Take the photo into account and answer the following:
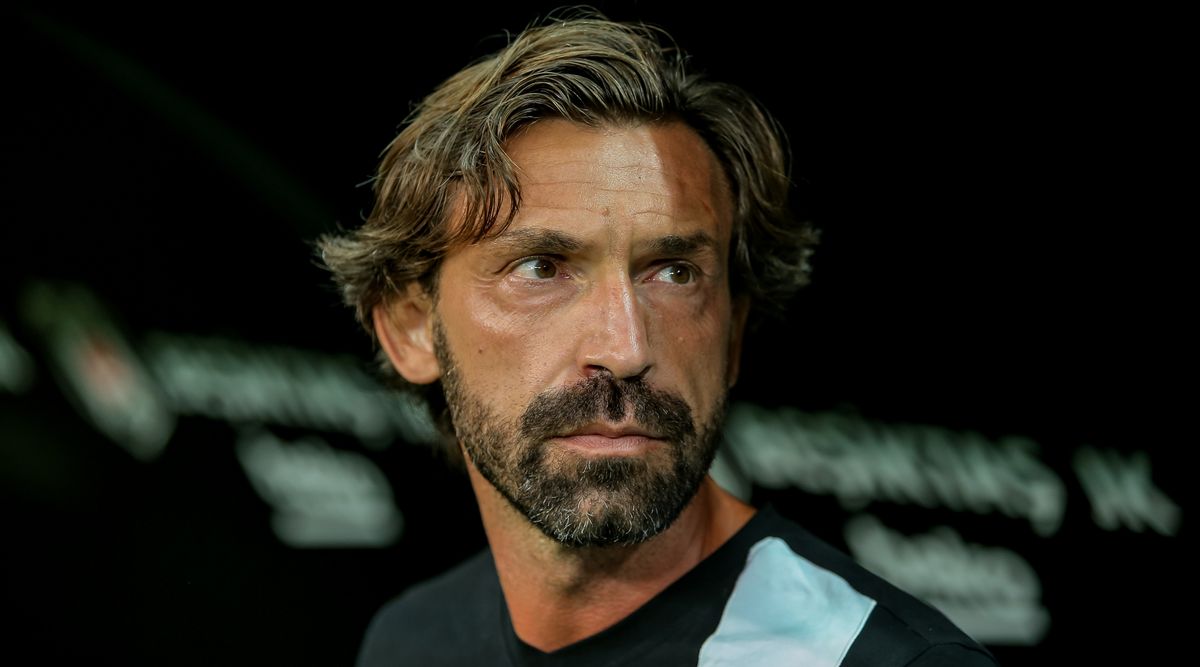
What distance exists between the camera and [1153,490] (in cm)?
346

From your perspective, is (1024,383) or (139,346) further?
(1024,383)

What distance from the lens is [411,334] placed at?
2418mm

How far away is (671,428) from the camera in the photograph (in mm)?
2020

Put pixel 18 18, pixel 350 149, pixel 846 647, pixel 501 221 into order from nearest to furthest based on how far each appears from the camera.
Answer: pixel 846 647, pixel 501 221, pixel 18 18, pixel 350 149

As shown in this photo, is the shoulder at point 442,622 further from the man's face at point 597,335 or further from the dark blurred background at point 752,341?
the dark blurred background at point 752,341

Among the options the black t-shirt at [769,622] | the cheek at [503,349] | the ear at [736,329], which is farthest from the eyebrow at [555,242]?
the black t-shirt at [769,622]

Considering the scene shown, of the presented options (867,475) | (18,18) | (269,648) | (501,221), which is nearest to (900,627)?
(501,221)

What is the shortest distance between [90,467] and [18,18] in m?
1.09

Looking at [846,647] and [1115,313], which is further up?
[846,647]

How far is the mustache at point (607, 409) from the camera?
1974mm

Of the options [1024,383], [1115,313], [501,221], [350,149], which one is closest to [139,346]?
[350,149]

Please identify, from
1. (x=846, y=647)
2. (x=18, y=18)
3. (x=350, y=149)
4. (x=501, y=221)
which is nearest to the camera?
(x=846, y=647)

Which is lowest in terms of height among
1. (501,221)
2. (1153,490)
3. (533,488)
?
(1153,490)

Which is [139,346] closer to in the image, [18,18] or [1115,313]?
[18,18]
